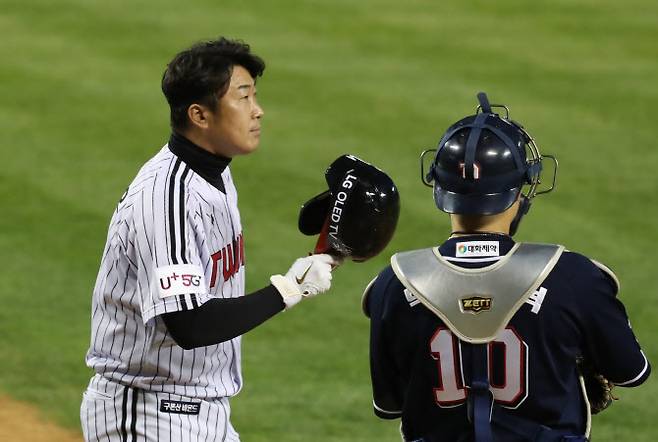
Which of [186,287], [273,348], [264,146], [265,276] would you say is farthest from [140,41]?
[186,287]

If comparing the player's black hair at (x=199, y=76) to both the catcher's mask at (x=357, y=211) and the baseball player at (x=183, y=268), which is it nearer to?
the baseball player at (x=183, y=268)

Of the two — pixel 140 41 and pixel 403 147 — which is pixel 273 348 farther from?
pixel 140 41

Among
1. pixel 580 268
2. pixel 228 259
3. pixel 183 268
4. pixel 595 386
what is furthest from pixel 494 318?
pixel 228 259

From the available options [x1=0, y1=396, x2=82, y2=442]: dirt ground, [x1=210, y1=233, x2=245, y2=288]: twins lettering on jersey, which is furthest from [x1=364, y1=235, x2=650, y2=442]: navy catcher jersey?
[x1=0, y1=396, x2=82, y2=442]: dirt ground

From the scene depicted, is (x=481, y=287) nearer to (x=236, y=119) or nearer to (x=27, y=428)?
(x=236, y=119)

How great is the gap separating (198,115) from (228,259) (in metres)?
0.47

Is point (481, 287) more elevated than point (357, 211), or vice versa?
point (357, 211)

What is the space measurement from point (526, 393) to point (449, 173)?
0.63 meters

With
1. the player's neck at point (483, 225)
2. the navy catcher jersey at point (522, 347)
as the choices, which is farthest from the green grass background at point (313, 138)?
the player's neck at point (483, 225)

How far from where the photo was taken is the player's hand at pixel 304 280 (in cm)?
404

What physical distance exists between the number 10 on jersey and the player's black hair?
1187 millimetres

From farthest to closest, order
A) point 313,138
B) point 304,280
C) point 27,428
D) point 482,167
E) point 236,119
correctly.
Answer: point 313,138, point 27,428, point 236,119, point 304,280, point 482,167

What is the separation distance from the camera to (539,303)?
11.2 feet

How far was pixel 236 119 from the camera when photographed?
13.8 ft
